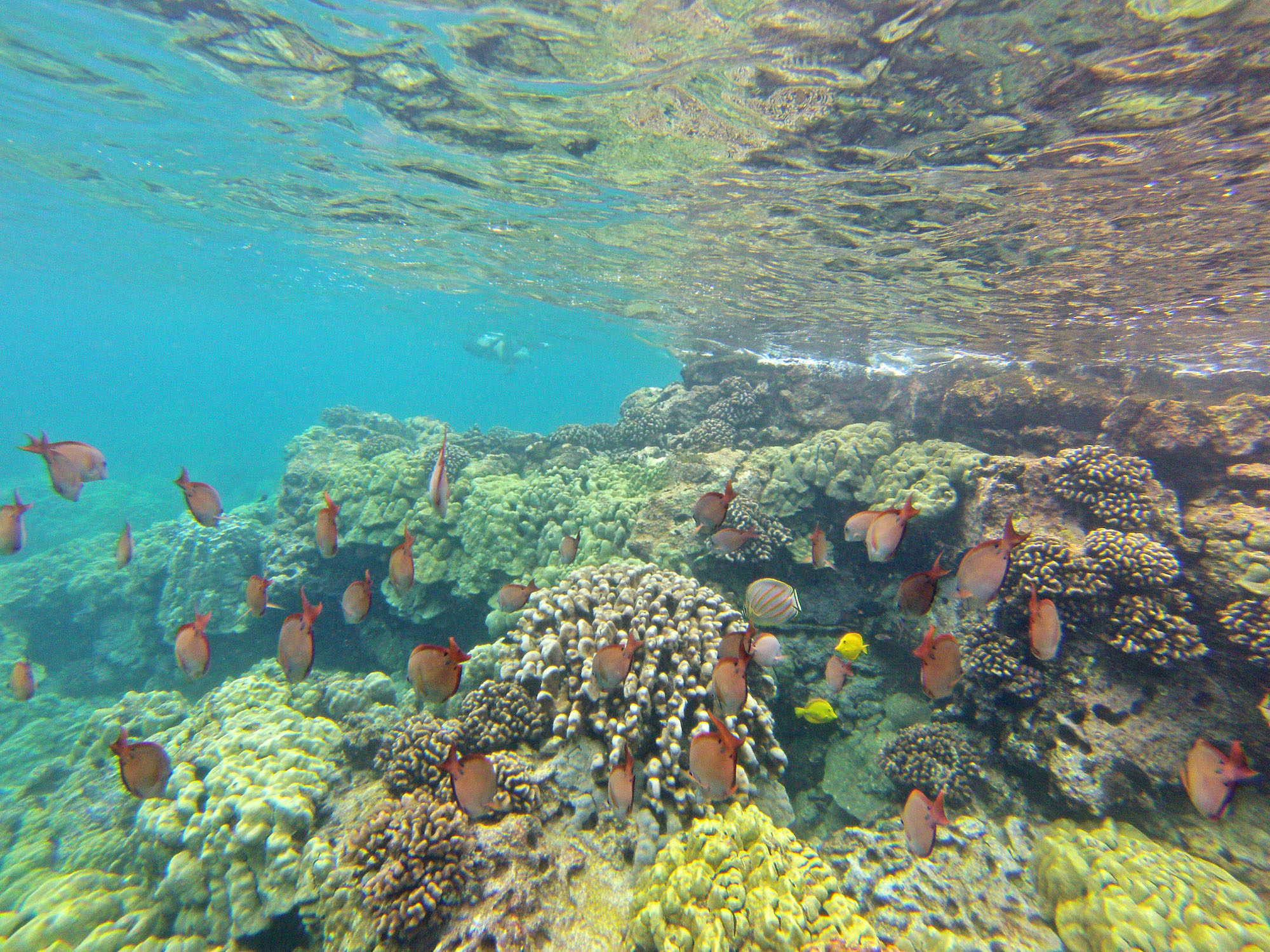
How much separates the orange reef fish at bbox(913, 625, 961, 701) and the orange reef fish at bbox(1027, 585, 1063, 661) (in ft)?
2.64

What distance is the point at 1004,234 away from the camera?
10.4 m

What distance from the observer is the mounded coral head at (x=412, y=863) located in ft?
11.4

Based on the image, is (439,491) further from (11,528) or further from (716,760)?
(11,528)

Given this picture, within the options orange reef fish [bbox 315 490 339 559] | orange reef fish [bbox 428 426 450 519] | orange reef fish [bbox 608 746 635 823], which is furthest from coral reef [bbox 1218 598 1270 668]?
orange reef fish [bbox 315 490 339 559]

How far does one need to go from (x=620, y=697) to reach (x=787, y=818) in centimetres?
191

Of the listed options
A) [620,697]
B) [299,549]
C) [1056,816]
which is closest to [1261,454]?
[1056,816]

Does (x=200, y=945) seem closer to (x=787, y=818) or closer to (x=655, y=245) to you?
(x=787, y=818)

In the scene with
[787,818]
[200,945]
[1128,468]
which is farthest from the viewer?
[1128,468]

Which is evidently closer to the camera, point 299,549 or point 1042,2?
point 1042,2

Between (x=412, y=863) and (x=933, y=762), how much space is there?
5.48 metres

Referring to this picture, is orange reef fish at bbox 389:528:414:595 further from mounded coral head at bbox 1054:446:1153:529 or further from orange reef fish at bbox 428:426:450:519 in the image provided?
mounded coral head at bbox 1054:446:1153:529

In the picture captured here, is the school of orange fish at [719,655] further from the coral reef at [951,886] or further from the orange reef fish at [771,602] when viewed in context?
the coral reef at [951,886]

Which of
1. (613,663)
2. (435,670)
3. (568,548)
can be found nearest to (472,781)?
(435,670)

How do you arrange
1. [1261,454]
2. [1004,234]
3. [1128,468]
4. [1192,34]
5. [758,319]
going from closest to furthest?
[1192,34]
[1128,468]
[1261,454]
[1004,234]
[758,319]
